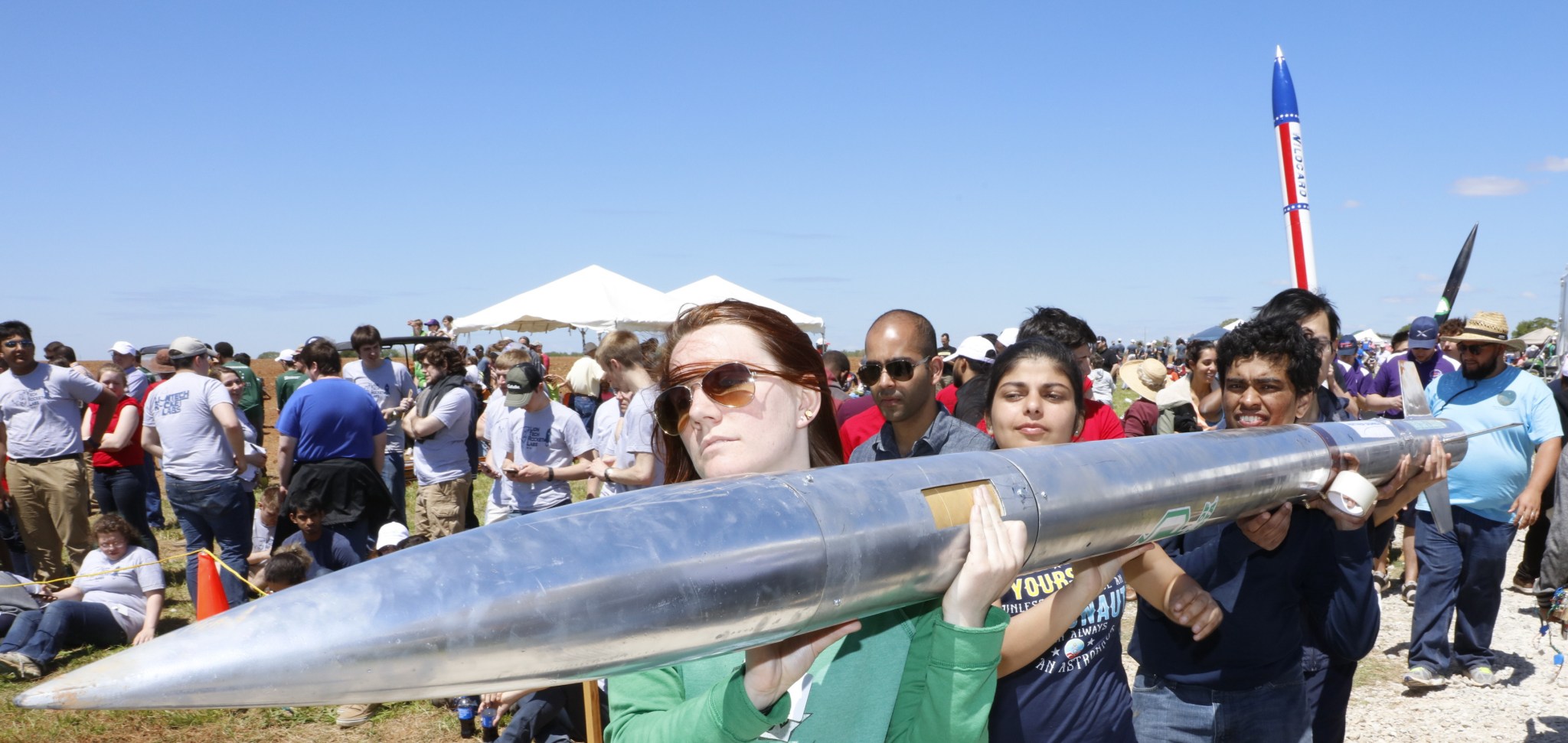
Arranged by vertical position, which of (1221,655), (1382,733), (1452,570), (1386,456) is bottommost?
(1382,733)

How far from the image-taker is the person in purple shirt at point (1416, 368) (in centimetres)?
780

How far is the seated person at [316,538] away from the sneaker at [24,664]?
6.78 ft

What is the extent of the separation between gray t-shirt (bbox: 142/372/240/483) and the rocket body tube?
7.29 m

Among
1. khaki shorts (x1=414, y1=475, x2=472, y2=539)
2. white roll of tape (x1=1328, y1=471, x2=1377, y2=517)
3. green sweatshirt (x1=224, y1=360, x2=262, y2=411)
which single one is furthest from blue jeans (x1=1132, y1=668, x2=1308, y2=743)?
green sweatshirt (x1=224, y1=360, x2=262, y2=411)

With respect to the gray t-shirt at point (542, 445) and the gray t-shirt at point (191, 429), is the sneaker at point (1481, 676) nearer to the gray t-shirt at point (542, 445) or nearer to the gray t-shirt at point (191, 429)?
the gray t-shirt at point (542, 445)

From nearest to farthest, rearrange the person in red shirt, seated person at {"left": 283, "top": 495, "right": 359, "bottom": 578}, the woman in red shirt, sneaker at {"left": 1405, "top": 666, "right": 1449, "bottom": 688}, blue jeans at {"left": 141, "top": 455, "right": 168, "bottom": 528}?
the person in red shirt → sneaker at {"left": 1405, "top": 666, "right": 1449, "bottom": 688} → seated person at {"left": 283, "top": 495, "right": 359, "bottom": 578} → the woman in red shirt → blue jeans at {"left": 141, "top": 455, "right": 168, "bottom": 528}

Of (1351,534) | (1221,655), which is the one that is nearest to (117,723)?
(1221,655)

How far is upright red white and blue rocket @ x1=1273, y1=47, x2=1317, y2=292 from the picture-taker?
1195 cm

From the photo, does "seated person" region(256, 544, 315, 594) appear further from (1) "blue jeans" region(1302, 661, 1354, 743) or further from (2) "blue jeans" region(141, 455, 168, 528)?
(1) "blue jeans" region(1302, 661, 1354, 743)

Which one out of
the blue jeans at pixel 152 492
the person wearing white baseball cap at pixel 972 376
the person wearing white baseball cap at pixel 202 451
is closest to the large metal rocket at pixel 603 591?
the person wearing white baseball cap at pixel 972 376

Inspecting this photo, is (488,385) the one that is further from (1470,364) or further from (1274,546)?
(1274,546)

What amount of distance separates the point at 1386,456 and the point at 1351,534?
28cm

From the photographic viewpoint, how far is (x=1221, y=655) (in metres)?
3.04

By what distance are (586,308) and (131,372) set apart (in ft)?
22.6
